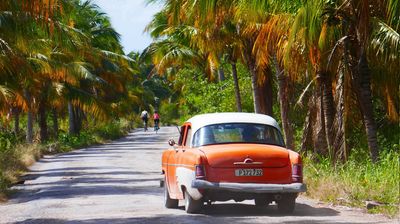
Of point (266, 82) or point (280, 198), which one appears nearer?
point (280, 198)

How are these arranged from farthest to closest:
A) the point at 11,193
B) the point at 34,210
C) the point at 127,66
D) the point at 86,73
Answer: the point at 127,66
the point at 86,73
the point at 11,193
the point at 34,210

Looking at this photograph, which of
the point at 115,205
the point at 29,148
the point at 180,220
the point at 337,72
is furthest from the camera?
A: the point at 29,148

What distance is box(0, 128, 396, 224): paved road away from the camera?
1213cm

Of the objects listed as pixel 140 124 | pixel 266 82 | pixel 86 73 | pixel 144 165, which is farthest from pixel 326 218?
pixel 140 124

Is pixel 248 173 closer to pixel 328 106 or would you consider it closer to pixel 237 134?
pixel 237 134

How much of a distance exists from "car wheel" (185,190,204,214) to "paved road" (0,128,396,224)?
0.13 metres

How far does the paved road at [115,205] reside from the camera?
12.1 m

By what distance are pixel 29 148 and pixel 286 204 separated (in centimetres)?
2274

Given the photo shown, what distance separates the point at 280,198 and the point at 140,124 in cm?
8365

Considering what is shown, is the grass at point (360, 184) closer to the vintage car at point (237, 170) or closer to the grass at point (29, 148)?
the vintage car at point (237, 170)

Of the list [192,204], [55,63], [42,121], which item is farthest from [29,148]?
[192,204]

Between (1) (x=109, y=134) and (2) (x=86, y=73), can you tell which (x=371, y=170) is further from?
(1) (x=109, y=134)

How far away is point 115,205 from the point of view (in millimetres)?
15031

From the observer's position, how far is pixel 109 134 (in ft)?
189
